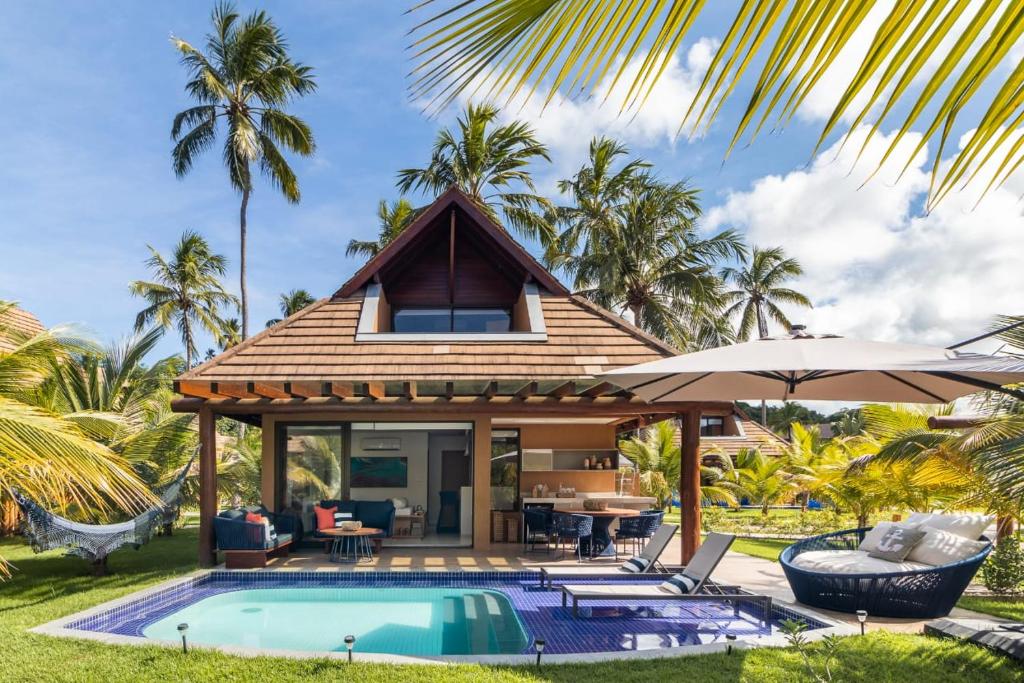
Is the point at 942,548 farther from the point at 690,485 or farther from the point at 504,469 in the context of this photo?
the point at 504,469

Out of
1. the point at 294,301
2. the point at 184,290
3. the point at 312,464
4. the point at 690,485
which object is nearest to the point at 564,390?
the point at 690,485

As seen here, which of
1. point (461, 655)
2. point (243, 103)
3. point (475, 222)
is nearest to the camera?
point (461, 655)

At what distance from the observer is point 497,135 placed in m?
22.6

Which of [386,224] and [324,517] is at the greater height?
[386,224]

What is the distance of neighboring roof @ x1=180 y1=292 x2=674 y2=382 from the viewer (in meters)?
11.7

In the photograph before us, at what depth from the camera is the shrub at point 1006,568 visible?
9.88 meters

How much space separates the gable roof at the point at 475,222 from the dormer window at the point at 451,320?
1.28 metres

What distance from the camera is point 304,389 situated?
11961mm

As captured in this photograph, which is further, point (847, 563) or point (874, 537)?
point (874, 537)

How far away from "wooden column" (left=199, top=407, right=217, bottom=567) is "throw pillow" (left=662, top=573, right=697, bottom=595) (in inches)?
289

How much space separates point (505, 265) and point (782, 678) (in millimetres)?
10840

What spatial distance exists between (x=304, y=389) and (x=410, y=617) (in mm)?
4313

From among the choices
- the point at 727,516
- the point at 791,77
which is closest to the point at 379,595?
the point at 791,77

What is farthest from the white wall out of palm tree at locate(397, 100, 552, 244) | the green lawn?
palm tree at locate(397, 100, 552, 244)
